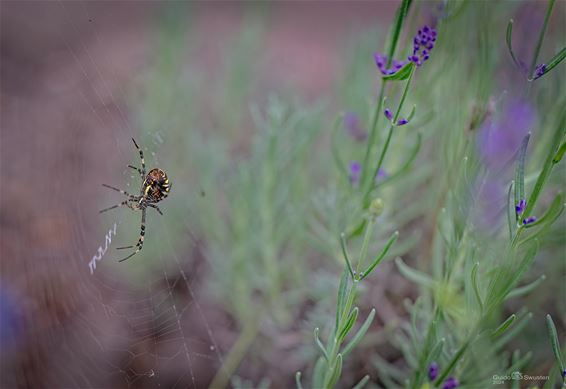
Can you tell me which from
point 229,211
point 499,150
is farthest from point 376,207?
point 229,211

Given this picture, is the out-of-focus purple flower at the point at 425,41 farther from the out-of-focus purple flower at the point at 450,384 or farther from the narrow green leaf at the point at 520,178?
the out-of-focus purple flower at the point at 450,384

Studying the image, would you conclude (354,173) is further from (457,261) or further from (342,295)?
(342,295)

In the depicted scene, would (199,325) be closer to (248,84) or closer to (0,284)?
(0,284)

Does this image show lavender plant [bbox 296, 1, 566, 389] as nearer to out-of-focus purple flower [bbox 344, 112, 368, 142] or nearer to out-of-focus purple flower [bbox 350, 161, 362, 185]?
out-of-focus purple flower [bbox 350, 161, 362, 185]

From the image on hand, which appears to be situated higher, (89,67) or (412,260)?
(89,67)

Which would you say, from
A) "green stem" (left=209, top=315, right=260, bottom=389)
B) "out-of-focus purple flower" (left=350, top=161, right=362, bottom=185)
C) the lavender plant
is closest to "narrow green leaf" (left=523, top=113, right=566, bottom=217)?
the lavender plant

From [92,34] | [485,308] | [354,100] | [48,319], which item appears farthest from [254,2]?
[485,308]
